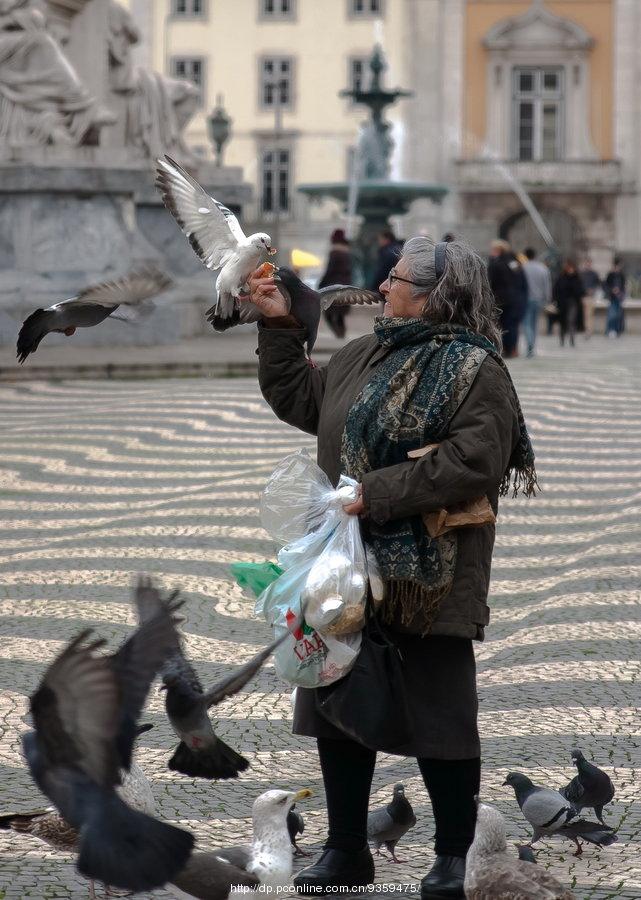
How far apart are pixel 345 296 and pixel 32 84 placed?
14193mm

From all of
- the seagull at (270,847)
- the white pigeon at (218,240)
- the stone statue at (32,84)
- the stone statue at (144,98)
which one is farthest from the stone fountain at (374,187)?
the seagull at (270,847)

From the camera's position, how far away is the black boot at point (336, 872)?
365 cm

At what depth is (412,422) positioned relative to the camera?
11.8 feet

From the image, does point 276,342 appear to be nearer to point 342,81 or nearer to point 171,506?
point 171,506

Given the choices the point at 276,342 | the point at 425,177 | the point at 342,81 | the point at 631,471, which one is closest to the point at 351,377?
the point at 276,342

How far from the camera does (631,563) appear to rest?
729 centimetres

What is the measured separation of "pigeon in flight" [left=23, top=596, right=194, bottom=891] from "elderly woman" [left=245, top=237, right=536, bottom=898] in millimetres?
650

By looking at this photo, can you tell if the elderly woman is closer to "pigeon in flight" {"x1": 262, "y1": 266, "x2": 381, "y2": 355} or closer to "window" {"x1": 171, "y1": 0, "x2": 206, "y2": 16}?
"pigeon in flight" {"x1": 262, "y1": 266, "x2": 381, "y2": 355}

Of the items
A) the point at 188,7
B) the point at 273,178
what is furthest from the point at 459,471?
the point at 188,7

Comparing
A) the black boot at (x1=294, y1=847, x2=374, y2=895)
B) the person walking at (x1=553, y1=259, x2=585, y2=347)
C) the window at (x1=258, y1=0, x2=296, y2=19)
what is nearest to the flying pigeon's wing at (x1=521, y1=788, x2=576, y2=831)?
the black boot at (x1=294, y1=847, x2=374, y2=895)

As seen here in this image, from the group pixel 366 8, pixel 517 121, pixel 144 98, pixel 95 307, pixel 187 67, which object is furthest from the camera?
pixel 187 67

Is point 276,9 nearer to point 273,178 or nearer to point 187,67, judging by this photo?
point 187,67

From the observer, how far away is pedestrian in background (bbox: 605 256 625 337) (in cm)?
2694

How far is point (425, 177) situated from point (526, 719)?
46.1 meters
